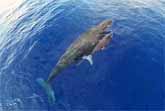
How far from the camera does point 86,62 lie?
5086mm

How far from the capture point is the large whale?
4.97 metres

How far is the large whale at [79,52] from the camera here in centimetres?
497

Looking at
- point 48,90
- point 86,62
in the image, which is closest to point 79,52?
point 86,62

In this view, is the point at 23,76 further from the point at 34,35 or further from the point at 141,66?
the point at 141,66

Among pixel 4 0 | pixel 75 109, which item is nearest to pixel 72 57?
pixel 75 109

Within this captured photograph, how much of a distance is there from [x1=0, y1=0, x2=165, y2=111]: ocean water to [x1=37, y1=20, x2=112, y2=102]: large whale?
74mm

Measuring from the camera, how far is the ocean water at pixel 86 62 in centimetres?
490

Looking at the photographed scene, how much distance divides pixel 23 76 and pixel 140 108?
1.73 meters

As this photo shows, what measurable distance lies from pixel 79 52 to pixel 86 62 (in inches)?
6.9

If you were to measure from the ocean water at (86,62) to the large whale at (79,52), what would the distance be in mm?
74

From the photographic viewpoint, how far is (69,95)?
4.92m

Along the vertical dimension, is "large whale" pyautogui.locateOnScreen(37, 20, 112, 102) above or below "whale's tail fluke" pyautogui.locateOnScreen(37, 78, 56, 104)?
above

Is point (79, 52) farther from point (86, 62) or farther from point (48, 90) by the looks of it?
point (48, 90)

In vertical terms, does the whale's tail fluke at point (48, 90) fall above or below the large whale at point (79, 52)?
below
